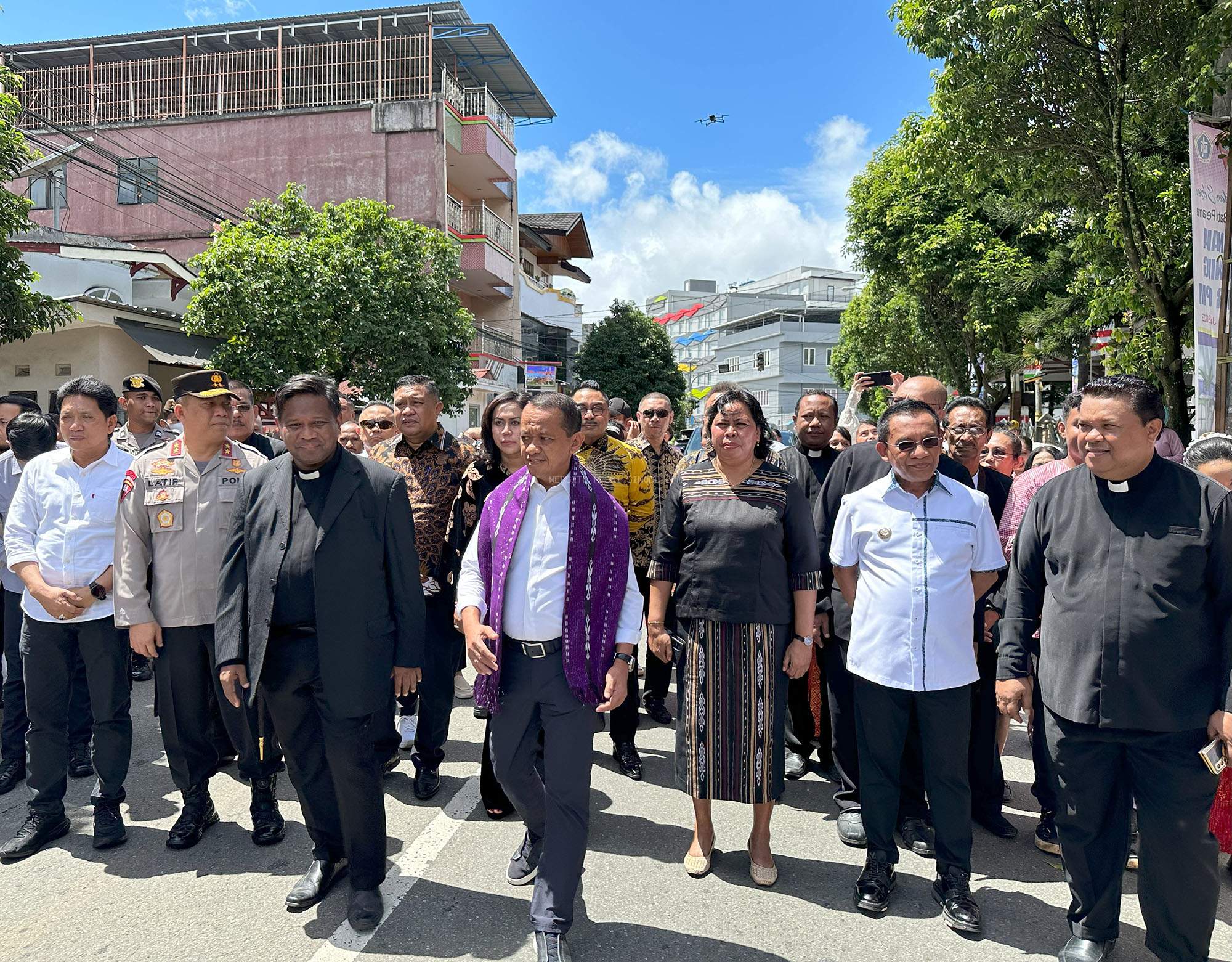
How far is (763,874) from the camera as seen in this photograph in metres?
3.61

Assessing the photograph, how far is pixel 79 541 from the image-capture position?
13.2 feet

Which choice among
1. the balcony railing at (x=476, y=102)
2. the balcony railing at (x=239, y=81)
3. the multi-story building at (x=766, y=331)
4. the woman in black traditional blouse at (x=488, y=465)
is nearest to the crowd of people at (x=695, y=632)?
the woman in black traditional blouse at (x=488, y=465)

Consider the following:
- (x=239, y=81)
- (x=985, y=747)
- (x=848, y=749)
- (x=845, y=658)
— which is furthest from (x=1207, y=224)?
(x=239, y=81)

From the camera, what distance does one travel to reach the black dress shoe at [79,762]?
189 inches

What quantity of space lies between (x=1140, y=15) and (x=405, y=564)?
9287mm

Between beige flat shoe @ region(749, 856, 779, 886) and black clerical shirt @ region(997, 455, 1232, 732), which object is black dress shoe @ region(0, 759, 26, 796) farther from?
black clerical shirt @ region(997, 455, 1232, 732)

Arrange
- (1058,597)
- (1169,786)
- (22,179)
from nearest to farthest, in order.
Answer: (1169,786)
(1058,597)
(22,179)

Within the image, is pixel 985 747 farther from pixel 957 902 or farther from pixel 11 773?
pixel 11 773

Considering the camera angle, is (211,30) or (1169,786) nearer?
(1169,786)

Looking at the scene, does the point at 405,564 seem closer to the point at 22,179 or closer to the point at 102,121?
the point at 22,179

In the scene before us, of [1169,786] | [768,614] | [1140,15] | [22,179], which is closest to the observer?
[1169,786]

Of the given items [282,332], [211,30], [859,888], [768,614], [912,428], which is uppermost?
[211,30]

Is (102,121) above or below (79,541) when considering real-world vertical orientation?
above

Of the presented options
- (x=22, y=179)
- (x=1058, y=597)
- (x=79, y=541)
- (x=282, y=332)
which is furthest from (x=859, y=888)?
(x=22, y=179)
